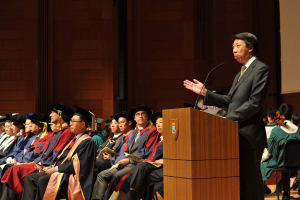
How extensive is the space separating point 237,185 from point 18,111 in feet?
27.3

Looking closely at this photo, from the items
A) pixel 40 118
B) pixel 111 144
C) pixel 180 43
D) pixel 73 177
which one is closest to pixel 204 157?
pixel 73 177

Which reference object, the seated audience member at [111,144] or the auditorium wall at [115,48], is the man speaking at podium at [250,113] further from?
the auditorium wall at [115,48]

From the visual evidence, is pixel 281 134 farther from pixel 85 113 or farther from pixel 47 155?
pixel 47 155

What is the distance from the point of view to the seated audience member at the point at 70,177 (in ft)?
13.6

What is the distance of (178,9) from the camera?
9.47 metres

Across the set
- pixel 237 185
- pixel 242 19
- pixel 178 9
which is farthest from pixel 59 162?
pixel 242 19

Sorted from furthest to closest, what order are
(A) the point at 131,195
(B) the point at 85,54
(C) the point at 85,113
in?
(B) the point at 85,54 → (C) the point at 85,113 → (A) the point at 131,195

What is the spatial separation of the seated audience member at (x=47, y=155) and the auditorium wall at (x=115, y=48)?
4.25 m

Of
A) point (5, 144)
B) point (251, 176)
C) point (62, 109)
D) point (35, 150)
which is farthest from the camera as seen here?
point (5, 144)

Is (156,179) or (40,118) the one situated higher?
(40,118)

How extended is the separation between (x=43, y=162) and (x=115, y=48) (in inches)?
203

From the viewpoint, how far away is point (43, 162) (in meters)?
4.90

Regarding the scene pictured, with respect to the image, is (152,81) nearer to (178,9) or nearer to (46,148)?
(178,9)

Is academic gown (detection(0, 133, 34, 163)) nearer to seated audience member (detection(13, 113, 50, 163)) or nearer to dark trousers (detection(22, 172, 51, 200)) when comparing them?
seated audience member (detection(13, 113, 50, 163))
